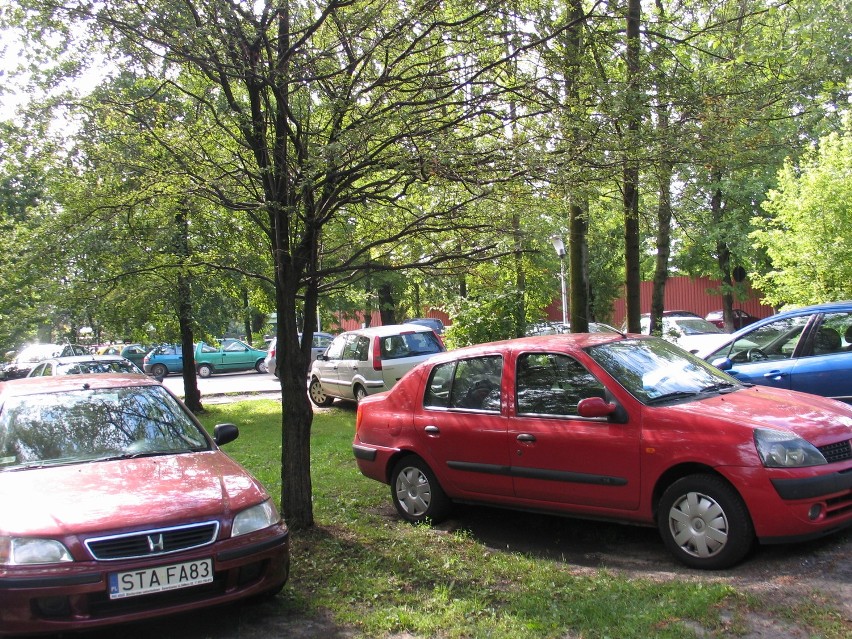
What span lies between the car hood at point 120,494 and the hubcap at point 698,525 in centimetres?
272

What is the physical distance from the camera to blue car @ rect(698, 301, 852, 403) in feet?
25.1

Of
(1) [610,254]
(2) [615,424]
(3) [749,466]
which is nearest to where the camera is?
(3) [749,466]

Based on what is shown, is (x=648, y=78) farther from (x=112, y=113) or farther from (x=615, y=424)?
(x=112, y=113)

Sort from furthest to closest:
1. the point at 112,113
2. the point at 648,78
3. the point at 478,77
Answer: the point at 112,113 → the point at 478,77 → the point at 648,78

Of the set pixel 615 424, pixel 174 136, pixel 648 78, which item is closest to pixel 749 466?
pixel 615 424

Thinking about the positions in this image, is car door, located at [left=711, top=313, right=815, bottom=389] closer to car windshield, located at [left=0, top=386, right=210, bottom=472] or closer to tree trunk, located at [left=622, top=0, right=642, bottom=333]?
tree trunk, located at [left=622, top=0, right=642, bottom=333]

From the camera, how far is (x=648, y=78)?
5.75 metres

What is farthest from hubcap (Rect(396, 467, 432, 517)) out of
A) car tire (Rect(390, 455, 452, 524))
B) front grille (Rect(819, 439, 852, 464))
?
front grille (Rect(819, 439, 852, 464))

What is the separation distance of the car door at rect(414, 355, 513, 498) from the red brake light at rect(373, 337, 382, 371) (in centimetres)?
756

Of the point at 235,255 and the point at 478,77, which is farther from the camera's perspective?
the point at 235,255

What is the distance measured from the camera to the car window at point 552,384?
5.67 meters

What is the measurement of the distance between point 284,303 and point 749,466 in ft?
12.5

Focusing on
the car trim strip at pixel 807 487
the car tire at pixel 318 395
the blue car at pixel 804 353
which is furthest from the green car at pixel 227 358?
the car trim strip at pixel 807 487

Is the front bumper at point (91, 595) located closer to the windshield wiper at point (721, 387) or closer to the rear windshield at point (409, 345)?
the windshield wiper at point (721, 387)
